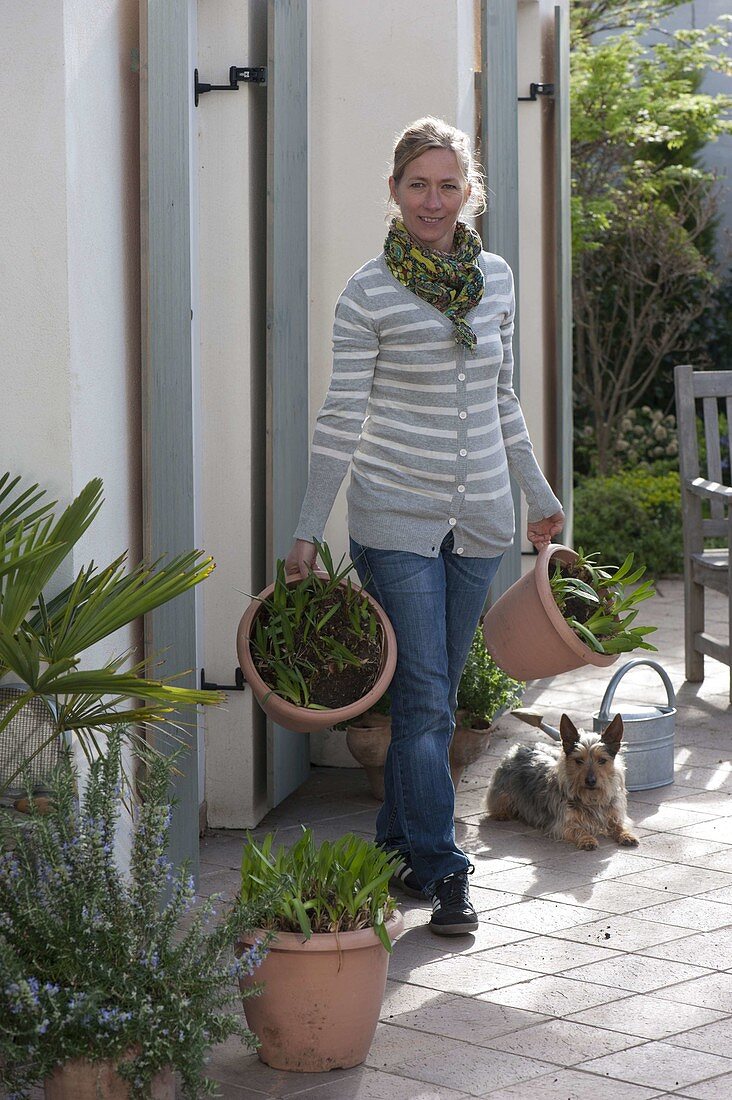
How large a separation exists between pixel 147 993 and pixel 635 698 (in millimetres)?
4305

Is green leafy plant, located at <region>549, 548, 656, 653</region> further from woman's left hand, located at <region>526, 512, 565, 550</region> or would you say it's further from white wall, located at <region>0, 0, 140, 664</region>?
white wall, located at <region>0, 0, 140, 664</region>

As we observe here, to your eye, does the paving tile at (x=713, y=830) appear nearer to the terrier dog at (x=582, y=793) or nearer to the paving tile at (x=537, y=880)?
the terrier dog at (x=582, y=793)

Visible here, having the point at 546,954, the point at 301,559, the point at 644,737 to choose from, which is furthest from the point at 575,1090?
the point at 644,737

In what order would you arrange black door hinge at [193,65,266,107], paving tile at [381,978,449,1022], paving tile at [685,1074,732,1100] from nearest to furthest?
paving tile at [685,1074,732,1100] → paving tile at [381,978,449,1022] → black door hinge at [193,65,266,107]

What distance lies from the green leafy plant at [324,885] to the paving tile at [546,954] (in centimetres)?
79

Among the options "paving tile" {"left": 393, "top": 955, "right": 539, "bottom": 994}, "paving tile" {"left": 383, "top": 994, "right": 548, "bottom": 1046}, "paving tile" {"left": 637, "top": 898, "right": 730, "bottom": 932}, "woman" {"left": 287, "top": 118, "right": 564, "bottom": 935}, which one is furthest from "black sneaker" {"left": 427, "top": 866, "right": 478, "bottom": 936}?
"paving tile" {"left": 637, "top": 898, "right": 730, "bottom": 932}

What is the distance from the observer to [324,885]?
3143mm

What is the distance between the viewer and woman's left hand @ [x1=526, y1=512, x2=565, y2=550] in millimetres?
4301

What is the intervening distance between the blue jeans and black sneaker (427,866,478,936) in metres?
0.03

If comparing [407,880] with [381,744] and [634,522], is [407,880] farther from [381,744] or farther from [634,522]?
[634,522]

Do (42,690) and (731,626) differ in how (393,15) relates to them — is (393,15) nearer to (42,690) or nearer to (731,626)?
(731,626)

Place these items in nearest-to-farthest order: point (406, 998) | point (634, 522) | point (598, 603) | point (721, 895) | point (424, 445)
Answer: point (406, 998) → point (424, 445) → point (598, 603) → point (721, 895) → point (634, 522)

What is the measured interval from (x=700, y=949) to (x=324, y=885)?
129 cm

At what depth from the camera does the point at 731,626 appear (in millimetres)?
6723
